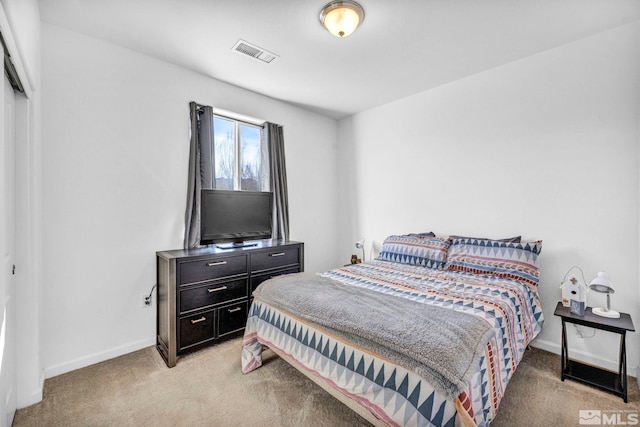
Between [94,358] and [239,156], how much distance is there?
7.68ft

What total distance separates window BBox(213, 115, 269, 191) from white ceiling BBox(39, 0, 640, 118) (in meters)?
0.56

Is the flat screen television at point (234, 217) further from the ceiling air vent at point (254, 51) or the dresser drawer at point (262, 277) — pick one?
the ceiling air vent at point (254, 51)

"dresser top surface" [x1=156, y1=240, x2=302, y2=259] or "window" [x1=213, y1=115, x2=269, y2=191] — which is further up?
"window" [x1=213, y1=115, x2=269, y2=191]

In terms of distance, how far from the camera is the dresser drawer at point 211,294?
7.86 feet

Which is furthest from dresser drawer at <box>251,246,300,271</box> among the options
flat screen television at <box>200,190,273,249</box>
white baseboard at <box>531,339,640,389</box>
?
white baseboard at <box>531,339,640,389</box>

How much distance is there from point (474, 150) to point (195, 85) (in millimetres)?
3004

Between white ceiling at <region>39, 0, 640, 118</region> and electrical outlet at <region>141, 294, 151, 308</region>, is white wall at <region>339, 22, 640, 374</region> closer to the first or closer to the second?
white ceiling at <region>39, 0, 640, 118</region>

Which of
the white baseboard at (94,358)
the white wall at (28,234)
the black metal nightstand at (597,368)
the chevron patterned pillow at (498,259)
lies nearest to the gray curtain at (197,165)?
the white baseboard at (94,358)

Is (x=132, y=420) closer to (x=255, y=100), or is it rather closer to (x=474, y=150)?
(x=255, y=100)

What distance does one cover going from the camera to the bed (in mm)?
1216

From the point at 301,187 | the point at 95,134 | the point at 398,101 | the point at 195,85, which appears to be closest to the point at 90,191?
the point at 95,134

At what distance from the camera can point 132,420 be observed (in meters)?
1.71

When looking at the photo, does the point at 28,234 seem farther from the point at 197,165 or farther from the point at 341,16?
the point at 341,16

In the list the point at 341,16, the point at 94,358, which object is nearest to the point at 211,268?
the point at 94,358
